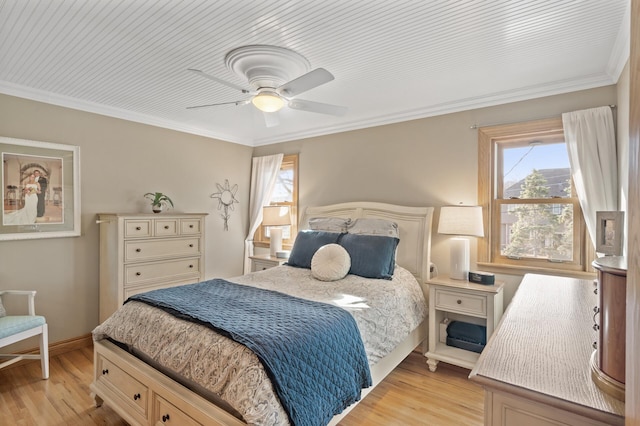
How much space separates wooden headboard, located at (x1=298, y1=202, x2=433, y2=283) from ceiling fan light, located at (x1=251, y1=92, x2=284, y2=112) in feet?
5.70

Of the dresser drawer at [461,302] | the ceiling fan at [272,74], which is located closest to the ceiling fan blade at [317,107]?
the ceiling fan at [272,74]

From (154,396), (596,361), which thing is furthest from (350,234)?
(596,361)

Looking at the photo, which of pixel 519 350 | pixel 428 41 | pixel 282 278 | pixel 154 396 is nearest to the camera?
pixel 519 350

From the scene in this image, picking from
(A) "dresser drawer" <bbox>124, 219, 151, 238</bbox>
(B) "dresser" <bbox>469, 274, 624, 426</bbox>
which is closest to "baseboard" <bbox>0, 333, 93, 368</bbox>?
(A) "dresser drawer" <bbox>124, 219, 151, 238</bbox>

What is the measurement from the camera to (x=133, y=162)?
3758 mm

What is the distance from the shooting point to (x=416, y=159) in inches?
139

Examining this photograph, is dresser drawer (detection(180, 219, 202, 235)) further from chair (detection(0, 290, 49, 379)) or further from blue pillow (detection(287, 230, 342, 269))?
chair (detection(0, 290, 49, 379))

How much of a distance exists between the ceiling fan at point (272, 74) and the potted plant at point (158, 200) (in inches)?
75.9

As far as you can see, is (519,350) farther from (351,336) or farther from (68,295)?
(68,295)

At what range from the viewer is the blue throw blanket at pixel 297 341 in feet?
5.08

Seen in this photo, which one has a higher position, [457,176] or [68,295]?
[457,176]

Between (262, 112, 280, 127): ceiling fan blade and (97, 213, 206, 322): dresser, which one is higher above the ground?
(262, 112, 280, 127): ceiling fan blade

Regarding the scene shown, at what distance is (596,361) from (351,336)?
47.9 inches

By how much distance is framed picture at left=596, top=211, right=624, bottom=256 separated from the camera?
161cm
